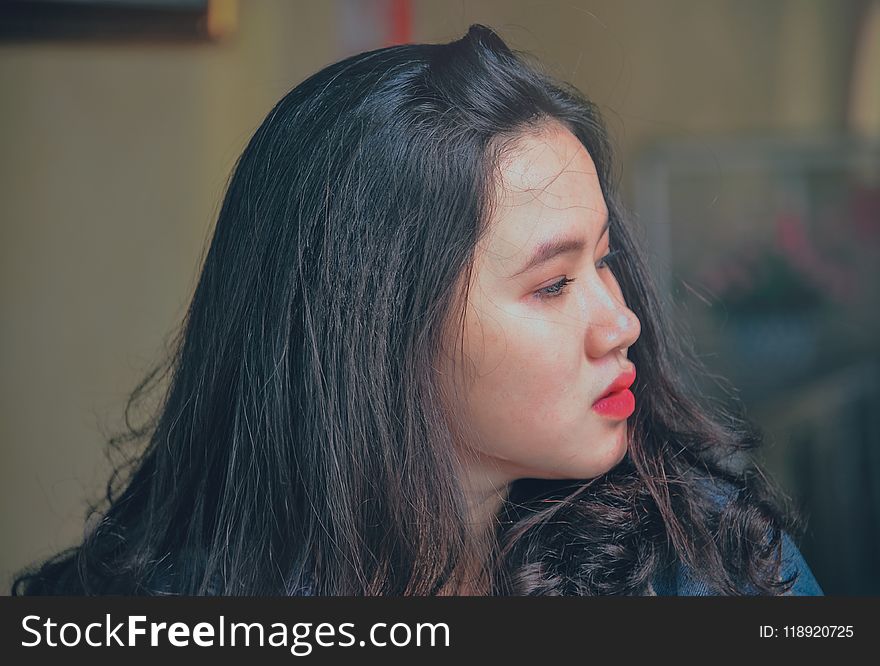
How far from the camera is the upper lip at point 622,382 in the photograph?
2.31 feet

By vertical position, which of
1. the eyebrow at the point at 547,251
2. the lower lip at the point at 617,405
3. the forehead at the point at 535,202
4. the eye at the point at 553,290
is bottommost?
the lower lip at the point at 617,405

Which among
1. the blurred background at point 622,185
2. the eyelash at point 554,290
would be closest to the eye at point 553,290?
the eyelash at point 554,290

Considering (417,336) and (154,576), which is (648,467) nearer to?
(417,336)

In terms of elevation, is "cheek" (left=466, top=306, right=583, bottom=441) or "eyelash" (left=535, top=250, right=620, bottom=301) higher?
"eyelash" (left=535, top=250, right=620, bottom=301)

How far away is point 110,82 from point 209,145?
0.58ft

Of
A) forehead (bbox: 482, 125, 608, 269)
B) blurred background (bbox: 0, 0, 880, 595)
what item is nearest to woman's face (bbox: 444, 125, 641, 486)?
forehead (bbox: 482, 125, 608, 269)

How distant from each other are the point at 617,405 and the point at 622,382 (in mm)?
17

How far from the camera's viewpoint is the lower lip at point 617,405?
701 millimetres

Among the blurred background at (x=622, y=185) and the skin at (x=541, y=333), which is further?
the blurred background at (x=622, y=185)

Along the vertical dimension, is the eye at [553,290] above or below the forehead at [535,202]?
below

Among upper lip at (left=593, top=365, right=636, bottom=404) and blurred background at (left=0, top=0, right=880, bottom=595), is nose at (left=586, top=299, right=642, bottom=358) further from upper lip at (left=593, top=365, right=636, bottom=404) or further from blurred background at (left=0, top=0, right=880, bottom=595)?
blurred background at (left=0, top=0, right=880, bottom=595)

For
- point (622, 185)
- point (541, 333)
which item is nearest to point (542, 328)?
point (541, 333)

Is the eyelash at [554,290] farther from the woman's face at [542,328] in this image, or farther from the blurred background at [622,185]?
the blurred background at [622,185]

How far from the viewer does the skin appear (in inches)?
26.3
